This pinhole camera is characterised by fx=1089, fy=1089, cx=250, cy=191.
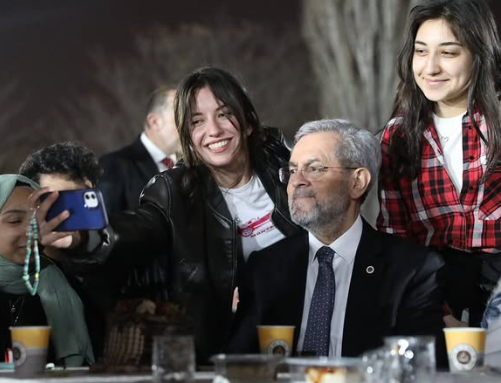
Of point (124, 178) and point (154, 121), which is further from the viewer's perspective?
point (154, 121)

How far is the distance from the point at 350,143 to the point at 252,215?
0.44m

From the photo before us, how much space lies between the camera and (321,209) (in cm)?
350

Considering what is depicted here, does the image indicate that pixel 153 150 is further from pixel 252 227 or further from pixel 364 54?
pixel 364 54

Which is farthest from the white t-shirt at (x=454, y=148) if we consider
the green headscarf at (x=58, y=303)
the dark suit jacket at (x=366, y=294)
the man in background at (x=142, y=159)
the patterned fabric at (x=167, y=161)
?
the patterned fabric at (x=167, y=161)

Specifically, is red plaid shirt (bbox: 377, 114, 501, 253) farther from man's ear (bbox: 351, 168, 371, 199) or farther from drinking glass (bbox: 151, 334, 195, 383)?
drinking glass (bbox: 151, 334, 195, 383)

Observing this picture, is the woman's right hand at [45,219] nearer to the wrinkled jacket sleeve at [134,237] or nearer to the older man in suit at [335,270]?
the wrinkled jacket sleeve at [134,237]

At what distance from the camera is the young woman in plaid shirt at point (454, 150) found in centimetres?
371

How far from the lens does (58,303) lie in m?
3.60

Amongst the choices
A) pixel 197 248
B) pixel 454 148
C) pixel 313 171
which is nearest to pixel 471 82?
pixel 454 148

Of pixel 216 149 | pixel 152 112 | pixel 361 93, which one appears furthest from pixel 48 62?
pixel 216 149

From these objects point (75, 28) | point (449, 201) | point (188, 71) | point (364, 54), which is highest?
point (75, 28)

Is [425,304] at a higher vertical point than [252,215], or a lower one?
lower

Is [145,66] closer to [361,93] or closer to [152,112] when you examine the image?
[361,93]

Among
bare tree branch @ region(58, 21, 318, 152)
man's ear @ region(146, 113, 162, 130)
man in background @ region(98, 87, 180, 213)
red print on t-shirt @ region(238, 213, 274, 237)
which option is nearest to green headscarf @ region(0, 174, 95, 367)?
red print on t-shirt @ region(238, 213, 274, 237)
